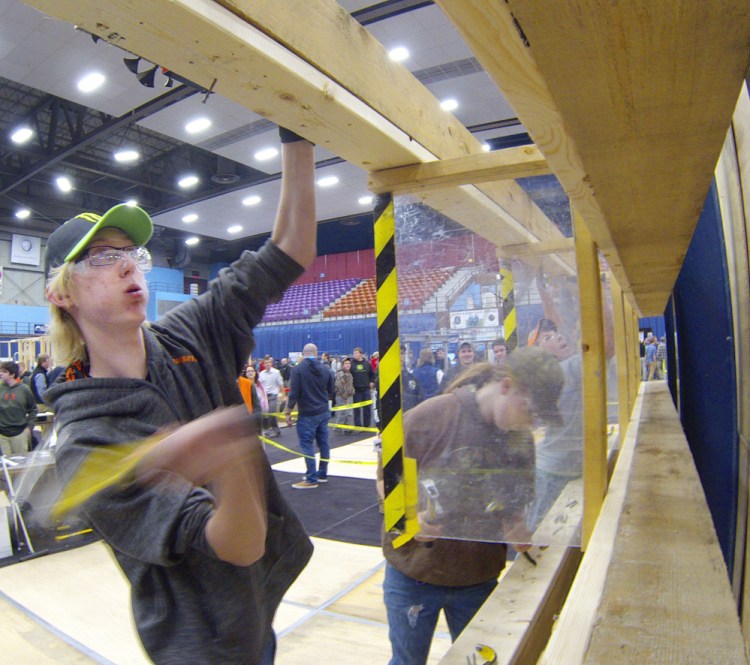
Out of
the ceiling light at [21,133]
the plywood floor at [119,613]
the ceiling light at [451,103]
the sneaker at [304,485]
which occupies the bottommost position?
the sneaker at [304,485]

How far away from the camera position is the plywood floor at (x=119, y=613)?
2965 millimetres

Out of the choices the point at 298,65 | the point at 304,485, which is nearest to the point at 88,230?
the point at 298,65

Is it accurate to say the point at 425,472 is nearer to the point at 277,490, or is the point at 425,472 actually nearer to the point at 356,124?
the point at 277,490

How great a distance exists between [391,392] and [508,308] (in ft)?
1.64

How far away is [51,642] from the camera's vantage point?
10.2 ft

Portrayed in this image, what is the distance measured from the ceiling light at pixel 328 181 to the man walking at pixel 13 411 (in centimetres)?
934

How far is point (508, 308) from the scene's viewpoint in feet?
6.25

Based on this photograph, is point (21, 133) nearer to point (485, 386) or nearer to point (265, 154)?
point (265, 154)

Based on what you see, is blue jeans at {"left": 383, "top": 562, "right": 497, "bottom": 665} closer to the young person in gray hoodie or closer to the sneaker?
the young person in gray hoodie

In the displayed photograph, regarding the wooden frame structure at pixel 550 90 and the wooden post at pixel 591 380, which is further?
the wooden post at pixel 591 380

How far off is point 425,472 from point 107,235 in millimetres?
1252

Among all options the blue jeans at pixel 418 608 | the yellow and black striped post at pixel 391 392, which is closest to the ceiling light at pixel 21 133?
the yellow and black striped post at pixel 391 392

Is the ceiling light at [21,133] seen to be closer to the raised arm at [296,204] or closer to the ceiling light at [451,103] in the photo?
the ceiling light at [451,103]

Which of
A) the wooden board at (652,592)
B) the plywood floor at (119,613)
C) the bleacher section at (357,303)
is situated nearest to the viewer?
the wooden board at (652,592)
